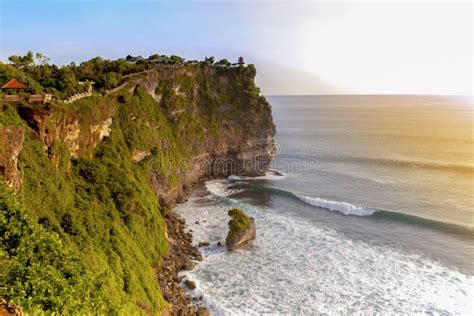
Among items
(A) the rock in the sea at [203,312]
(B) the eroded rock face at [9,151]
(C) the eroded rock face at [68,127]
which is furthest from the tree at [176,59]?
(A) the rock in the sea at [203,312]

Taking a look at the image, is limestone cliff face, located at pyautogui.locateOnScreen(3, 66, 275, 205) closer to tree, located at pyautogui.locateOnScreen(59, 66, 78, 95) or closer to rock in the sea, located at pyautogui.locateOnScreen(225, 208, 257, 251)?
tree, located at pyautogui.locateOnScreen(59, 66, 78, 95)

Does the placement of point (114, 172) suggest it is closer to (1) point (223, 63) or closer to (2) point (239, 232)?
(2) point (239, 232)

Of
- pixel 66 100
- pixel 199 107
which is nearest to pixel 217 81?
pixel 199 107

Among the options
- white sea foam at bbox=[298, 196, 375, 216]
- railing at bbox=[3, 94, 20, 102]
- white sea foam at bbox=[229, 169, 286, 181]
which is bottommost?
white sea foam at bbox=[298, 196, 375, 216]

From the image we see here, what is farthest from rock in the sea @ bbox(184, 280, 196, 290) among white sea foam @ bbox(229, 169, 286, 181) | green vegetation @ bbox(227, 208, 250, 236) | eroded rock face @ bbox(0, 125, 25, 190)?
white sea foam @ bbox(229, 169, 286, 181)

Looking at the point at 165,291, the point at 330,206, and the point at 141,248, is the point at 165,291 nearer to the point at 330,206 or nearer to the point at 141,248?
the point at 141,248

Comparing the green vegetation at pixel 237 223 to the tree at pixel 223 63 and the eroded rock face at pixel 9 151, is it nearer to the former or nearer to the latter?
the eroded rock face at pixel 9 151
